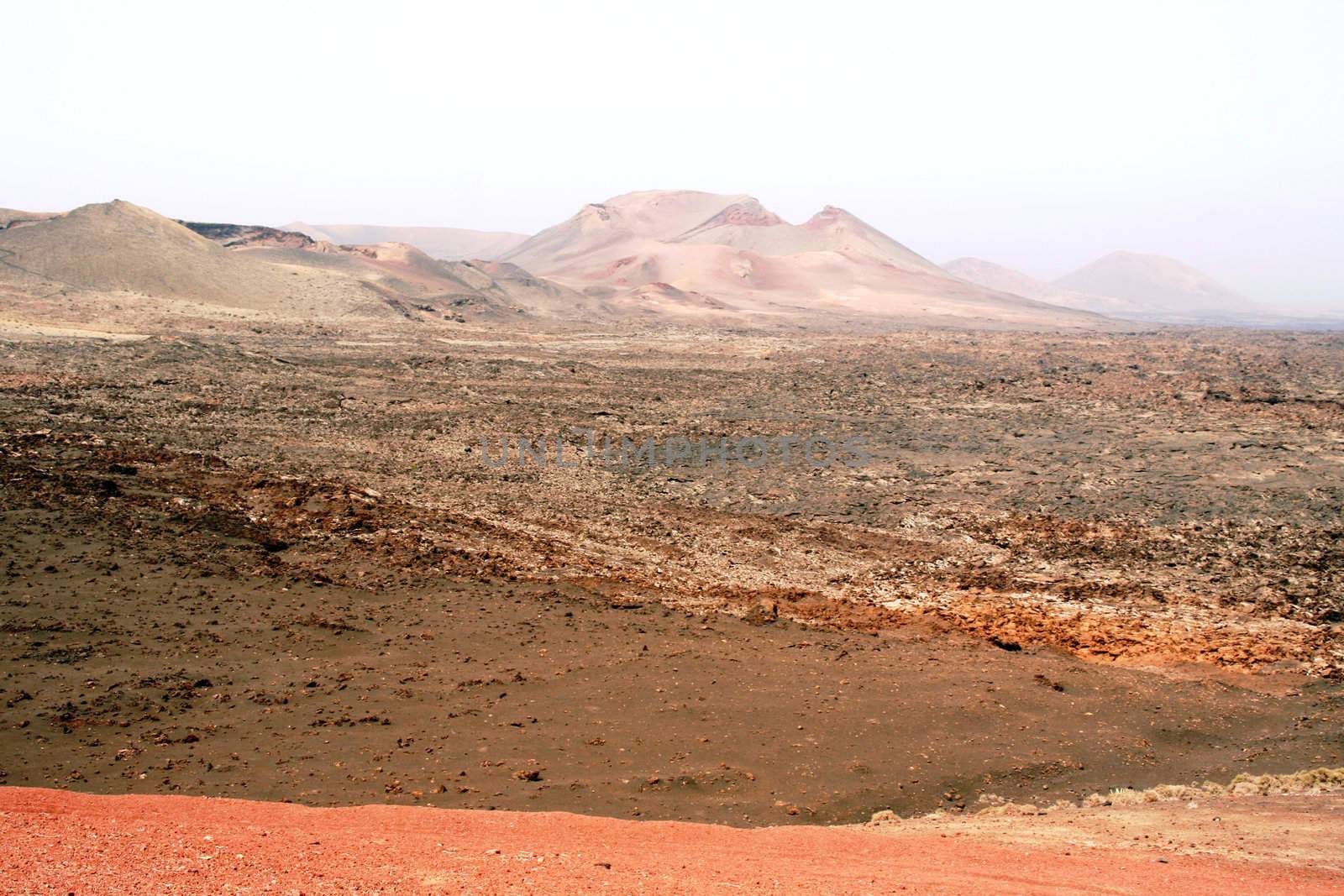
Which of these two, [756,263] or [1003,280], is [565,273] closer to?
[756,263]

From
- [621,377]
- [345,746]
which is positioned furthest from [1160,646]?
[621,377]

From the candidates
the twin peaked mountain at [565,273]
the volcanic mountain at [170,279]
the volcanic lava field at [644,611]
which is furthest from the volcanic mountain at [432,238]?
the volcanic lava field at [644,611]

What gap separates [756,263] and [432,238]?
4397 inches

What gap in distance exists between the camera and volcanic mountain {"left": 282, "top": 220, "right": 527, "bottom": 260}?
182m

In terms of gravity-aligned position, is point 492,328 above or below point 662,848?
above

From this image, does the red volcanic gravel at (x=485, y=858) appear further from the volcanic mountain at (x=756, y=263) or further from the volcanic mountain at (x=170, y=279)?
the volcanic mountain at (x=756, y=263)

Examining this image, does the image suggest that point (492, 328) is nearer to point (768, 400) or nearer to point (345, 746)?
point (768, 400)

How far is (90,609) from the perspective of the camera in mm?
8602

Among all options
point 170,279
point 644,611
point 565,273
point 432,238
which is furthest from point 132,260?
point 432,238

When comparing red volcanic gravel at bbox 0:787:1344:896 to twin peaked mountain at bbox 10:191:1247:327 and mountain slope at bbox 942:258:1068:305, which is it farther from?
mountain slope at bbox 942:258:1068:305

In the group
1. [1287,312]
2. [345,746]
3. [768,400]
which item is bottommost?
[345,746]

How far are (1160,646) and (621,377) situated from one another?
2050 centimetres

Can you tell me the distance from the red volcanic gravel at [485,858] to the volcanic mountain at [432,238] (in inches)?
7046

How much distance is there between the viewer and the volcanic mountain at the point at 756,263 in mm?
85625
